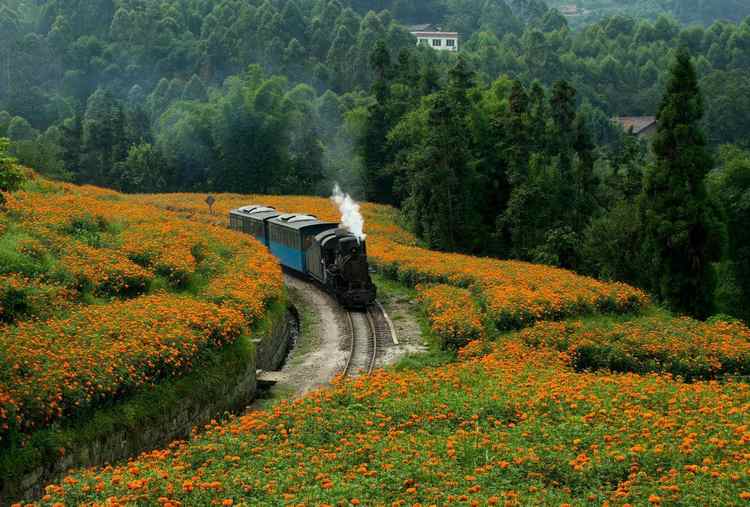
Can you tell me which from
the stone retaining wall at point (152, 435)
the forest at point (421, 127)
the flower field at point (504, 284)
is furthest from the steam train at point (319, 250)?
the forest at point (421, 127)

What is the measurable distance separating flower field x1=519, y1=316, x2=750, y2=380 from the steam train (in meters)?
9.01

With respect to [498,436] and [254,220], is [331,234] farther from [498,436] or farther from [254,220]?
[498,436]

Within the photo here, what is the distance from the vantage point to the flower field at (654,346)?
83.6 feet

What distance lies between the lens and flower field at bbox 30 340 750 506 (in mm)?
13383

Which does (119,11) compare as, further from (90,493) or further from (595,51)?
(90,493)

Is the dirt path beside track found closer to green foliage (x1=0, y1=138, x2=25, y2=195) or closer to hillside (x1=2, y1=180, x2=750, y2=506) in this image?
hillside (x1=2, y1=180, x2=750, y2=506)

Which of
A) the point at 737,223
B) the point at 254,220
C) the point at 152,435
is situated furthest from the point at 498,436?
the point at 254,220

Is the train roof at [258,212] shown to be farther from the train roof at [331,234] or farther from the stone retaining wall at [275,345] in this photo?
the stone retaining wall at [275,345]

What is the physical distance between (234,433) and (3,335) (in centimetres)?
769

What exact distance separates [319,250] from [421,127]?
3311 centimetres

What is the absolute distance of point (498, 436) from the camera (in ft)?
54.3

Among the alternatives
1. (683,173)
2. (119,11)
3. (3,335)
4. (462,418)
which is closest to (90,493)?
(462,418)

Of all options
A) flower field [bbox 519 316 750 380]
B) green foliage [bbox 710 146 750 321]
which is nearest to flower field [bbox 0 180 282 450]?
flower field [bbox 519 316 750 380]

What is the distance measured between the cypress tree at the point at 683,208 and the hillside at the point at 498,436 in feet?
28.3
